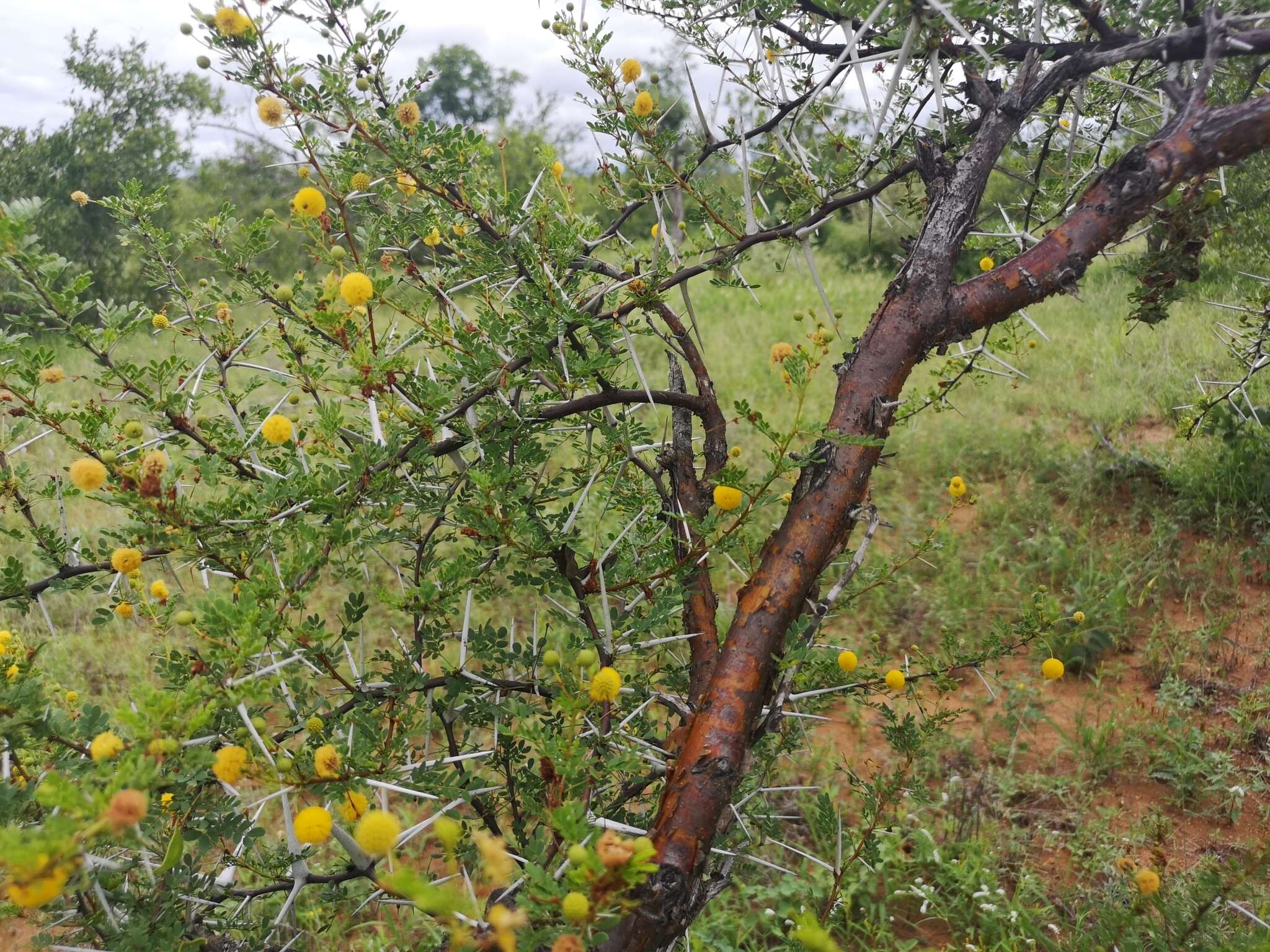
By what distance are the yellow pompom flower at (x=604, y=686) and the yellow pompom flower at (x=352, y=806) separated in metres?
0.31

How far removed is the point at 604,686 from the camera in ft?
3.08

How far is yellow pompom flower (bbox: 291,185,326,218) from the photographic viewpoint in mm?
1183

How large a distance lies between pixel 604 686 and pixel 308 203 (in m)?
0.87

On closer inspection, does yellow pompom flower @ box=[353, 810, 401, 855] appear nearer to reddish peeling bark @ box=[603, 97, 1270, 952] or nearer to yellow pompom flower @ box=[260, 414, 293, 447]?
reddish peeling bark @ box=[603, 97, 1270, 952]

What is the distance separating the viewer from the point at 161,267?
158 centimetres

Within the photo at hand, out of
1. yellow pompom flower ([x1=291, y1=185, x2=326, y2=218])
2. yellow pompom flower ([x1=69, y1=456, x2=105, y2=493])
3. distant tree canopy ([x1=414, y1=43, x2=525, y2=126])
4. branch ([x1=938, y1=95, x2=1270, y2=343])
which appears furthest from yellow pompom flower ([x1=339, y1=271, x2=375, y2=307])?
distant tree canopy ([x1=414, y1=43, x2=525, y2=126])

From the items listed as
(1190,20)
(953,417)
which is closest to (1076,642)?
(953,417)

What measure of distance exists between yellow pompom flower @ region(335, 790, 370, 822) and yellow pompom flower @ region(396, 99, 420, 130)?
A: 104cm

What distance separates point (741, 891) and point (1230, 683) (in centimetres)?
217

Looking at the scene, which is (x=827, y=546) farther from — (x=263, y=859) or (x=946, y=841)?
(x=946, y=841)

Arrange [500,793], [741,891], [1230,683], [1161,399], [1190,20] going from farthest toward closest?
[1161,399], [1230,683], [741,891], [500,793], [1190,20]

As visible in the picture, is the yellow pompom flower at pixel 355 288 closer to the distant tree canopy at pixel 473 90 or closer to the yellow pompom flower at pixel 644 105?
the yellow pompom flower at pixel 644 105

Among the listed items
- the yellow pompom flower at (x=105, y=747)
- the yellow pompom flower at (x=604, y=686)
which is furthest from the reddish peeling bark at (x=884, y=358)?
the yellow pompom flower at (x=105, y=747)

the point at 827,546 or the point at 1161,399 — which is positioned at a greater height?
the point at 1161,399
